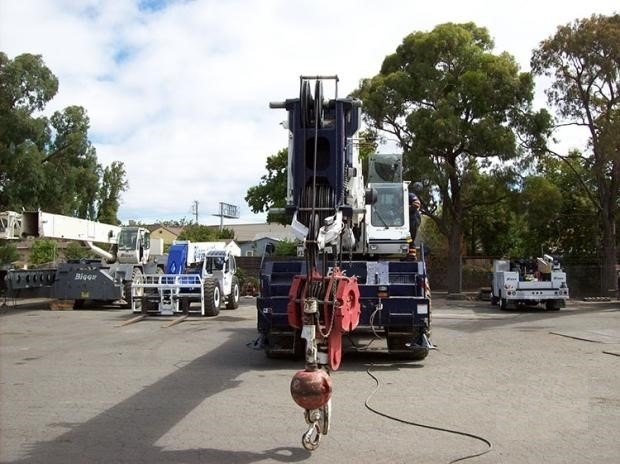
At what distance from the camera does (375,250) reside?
40.8 feet

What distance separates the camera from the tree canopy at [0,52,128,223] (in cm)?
3047

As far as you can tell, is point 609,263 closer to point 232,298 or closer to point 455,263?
point 455,263

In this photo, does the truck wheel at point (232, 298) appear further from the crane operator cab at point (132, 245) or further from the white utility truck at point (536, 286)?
the white utility truck at point (536, 286)

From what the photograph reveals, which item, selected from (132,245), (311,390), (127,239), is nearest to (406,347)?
(311,390)

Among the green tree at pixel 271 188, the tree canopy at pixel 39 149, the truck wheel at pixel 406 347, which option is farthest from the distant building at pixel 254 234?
the truck wheel at pixel 406 347

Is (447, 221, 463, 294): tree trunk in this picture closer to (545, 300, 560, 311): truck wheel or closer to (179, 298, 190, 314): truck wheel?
(545, 300, 560, 311): truck wheel

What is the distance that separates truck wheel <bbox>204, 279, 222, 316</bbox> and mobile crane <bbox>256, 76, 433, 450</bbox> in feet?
28.3

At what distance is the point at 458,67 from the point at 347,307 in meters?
29.3

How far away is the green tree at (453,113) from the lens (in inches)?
1271

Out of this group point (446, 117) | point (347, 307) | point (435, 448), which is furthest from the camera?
point (446, 117)

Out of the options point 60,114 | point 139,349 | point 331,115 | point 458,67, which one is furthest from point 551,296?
point 60,114

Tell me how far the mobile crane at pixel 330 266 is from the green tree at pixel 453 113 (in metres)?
19.0

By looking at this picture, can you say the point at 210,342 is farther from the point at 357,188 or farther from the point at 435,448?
the point at 435,448

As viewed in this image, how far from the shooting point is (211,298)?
70.1 ft
